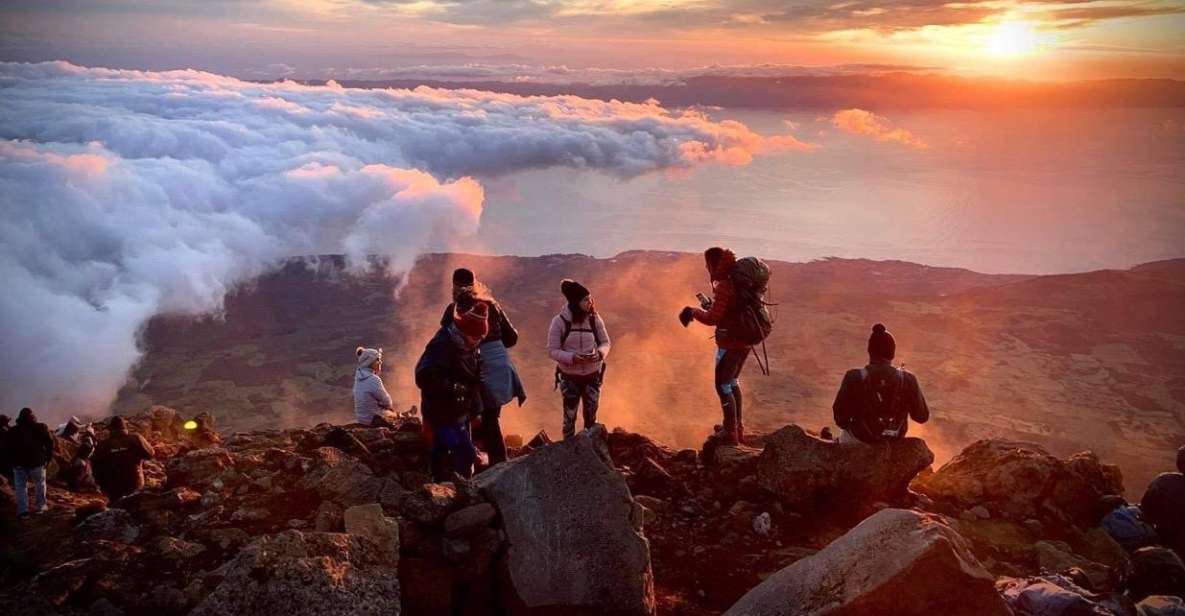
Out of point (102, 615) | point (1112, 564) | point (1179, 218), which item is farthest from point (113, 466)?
point (1179, 218)

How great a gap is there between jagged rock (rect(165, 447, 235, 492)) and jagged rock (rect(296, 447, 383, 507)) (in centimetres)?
105

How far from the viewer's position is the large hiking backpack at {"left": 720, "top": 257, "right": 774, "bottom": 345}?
27.4 ft

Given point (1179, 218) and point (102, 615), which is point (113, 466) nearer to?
point (102, 615)

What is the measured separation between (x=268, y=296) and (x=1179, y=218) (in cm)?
21865

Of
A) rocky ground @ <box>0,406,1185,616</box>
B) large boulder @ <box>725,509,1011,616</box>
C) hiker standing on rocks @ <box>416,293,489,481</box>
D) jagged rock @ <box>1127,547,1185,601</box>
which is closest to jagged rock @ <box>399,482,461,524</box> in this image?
rocky ground @ <box>0,406,1185,616</box>

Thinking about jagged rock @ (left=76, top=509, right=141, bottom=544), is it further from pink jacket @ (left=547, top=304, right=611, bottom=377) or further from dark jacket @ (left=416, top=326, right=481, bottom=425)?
pink jacket @ (left=547, top=304, right=611, bottom=377)

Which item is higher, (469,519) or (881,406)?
(881,406)

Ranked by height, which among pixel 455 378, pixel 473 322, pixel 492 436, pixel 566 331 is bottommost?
pixel 492 436

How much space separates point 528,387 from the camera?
8056 cm

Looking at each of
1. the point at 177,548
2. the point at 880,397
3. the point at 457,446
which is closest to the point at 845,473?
the point at 880,397

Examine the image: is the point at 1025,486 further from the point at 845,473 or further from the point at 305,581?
the point at 305,581

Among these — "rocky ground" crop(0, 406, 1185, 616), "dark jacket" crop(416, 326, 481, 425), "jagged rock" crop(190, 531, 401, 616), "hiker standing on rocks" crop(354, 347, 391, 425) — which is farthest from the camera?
"hiker standing on rocks" crop(354, 347, 391, 425)

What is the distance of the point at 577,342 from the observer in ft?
27.6

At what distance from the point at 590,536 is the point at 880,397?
3.81 meters
